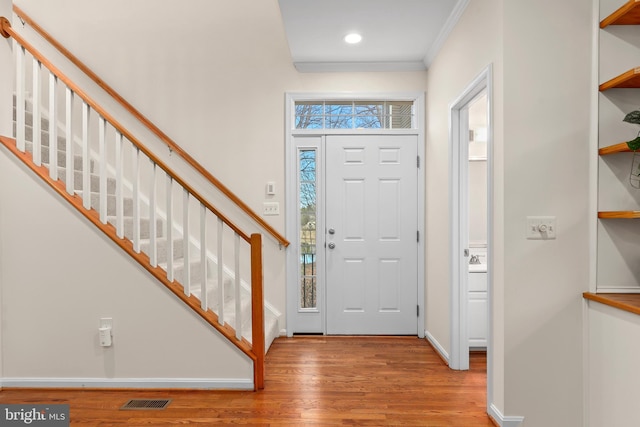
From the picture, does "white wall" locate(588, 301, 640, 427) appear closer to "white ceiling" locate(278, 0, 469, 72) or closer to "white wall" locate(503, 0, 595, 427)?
"white wall" locate(503, 0, 595, 427)

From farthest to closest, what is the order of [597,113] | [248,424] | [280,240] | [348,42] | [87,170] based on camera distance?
1. [280,240]
2. [348,42]
3. [87,170]
4. [248,424]
5. [597,113]

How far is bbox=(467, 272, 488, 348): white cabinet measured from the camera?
333 cm

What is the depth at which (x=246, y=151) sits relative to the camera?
12.6 ft

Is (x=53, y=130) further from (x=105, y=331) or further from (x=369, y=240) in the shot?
(x=369, y=240)

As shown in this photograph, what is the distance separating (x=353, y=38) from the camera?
3.29m

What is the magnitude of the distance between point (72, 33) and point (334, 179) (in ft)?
9.23

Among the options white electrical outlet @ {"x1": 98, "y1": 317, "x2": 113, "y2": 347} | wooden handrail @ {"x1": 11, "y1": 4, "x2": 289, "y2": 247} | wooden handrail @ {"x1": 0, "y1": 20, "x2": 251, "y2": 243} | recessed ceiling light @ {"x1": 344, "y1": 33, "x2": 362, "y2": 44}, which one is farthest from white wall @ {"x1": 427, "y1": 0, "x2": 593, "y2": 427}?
white electrical outlet @ {"x1": 98, "y1": 317, "x2": 113, "y2": 347}

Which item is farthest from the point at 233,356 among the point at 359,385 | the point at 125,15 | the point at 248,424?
the point at 125,15

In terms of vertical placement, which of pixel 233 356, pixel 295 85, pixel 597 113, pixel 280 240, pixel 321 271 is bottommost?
pixel 233 356

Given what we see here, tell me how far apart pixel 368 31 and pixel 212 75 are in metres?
1.56

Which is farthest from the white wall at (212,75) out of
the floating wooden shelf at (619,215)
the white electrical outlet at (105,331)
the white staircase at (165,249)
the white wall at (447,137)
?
the floating wooden shelf at (619,215)

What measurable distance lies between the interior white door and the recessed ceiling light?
2.86ft

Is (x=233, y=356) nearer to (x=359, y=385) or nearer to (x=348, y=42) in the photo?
(x=359, y=385)

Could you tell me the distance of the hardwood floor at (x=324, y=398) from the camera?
2299 millimetres
